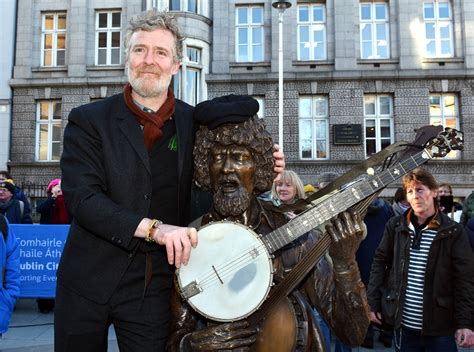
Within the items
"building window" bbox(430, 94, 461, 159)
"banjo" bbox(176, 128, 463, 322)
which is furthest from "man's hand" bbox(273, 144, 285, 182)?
"building window" bbox(430, 94, 461, 159)

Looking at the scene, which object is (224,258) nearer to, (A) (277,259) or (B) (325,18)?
(A) (277,259)

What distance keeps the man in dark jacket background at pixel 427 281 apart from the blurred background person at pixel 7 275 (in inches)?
122

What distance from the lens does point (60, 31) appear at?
17.5 meters

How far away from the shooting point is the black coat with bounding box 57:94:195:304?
175cm

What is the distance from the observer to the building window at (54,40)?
17562mm

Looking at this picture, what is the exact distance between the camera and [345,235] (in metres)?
1.60

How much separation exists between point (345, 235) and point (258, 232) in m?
0.39

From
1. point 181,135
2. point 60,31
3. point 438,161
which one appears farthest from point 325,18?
point 181,135

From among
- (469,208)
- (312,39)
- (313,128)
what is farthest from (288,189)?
(312,39)

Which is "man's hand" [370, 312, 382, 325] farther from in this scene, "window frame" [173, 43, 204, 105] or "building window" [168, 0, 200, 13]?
"building window" [168, 0, 200, 13]

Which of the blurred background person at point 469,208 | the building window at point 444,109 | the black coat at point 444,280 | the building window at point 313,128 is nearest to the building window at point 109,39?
the building window at point 313,128

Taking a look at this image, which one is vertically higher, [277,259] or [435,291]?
[277,259]

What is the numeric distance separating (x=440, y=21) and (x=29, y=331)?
1631cm

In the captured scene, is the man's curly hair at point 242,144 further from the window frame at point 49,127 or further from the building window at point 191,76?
the window frame at point 49,127
